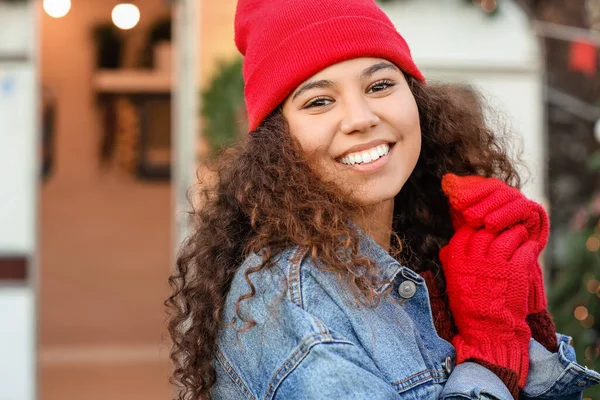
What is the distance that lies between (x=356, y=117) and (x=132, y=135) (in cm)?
582

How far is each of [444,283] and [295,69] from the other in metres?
0.58

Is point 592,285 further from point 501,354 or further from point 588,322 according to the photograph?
point 501,354

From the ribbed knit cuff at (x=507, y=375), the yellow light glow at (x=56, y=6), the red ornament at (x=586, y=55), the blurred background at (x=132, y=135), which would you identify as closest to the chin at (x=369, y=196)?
the ribbed knit cuff at (x=507, y=375)

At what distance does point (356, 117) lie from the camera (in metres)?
1.65

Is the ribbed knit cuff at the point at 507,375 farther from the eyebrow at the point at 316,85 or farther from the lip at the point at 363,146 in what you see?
the eyebrow at the point at 316,85

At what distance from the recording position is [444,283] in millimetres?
1896

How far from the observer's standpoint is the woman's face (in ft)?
5.47

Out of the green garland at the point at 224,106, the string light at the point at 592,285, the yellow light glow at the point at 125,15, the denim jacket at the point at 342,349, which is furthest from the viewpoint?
the yellow light glow at the point at 125,15

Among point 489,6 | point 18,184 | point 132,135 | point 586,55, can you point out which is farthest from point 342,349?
point 132,135

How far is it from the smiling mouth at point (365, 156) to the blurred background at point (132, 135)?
2621 millimetres

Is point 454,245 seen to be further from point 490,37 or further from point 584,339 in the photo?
point 490,37

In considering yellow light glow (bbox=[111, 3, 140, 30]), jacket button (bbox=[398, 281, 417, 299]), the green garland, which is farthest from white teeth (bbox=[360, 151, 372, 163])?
yellow light glow (bbox=[111, 3, 140, 30])

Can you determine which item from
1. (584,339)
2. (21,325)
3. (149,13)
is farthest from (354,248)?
(149,13)

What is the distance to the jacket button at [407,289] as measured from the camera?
1676mm
